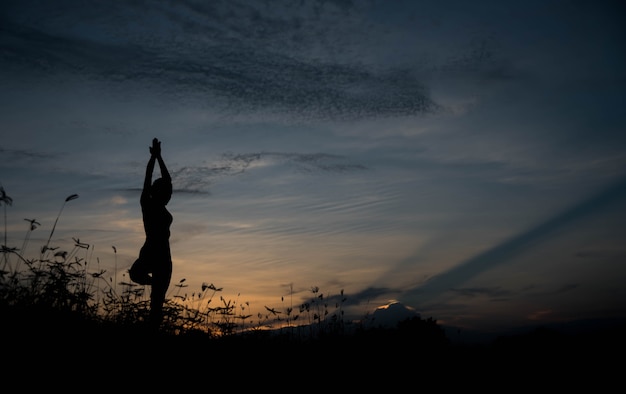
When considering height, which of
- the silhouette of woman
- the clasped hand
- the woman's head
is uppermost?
the clasped hand

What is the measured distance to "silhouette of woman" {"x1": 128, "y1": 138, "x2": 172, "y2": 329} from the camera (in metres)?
6.23

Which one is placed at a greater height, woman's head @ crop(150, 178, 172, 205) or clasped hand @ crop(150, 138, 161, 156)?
clasped hand @ crop(150, 138, 161, 156)

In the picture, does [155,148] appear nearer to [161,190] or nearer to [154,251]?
[161,190]

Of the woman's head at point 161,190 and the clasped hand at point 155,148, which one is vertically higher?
the clasped hand at point 155,148

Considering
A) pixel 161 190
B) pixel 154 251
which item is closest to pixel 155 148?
pixel 161 190

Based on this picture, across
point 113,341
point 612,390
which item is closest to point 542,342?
point 612,390

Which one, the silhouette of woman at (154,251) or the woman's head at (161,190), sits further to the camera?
the woman's head at (161,190)

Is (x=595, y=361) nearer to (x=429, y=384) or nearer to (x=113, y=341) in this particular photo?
(x=429, y=384)

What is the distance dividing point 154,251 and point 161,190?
36.0 inches

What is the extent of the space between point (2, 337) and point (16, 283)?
1.13 m

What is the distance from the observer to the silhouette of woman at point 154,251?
623cm

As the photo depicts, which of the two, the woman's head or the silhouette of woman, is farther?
the woman's head

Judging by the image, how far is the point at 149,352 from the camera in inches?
205

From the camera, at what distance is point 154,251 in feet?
20.6
